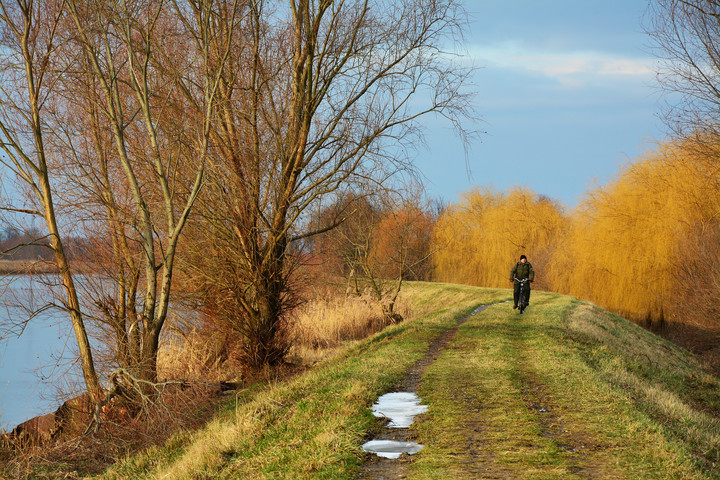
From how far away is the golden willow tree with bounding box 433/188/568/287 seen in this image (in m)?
49.4

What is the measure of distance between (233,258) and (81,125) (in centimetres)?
454

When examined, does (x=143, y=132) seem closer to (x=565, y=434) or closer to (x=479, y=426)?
(x=479, y=426)

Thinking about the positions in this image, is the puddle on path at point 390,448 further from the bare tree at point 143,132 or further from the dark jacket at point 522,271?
the dark jacket at point 522,271

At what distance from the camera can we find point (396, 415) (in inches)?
294

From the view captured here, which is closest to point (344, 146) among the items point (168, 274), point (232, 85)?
point (232, 85)

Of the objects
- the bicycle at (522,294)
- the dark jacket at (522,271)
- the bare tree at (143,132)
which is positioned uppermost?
the bare tree at (143,132)

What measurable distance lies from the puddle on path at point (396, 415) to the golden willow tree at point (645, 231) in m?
24.4

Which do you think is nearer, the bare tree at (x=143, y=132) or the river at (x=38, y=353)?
the river at (x=38, y=353)

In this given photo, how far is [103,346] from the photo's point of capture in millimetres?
12398

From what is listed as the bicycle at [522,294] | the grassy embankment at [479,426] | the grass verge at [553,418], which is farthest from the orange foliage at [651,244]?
the grassy embankment at [479,426]

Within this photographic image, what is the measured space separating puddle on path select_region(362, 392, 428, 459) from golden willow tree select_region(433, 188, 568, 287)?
40109 mm

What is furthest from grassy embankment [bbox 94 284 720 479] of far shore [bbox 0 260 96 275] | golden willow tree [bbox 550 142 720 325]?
golden willow tree [bbox 550 142 720 325]

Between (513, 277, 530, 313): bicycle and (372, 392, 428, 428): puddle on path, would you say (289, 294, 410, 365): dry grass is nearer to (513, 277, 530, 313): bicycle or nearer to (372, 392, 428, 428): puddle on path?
(513, 277, 530, 313): bicycle

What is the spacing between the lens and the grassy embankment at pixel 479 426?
5.67m
